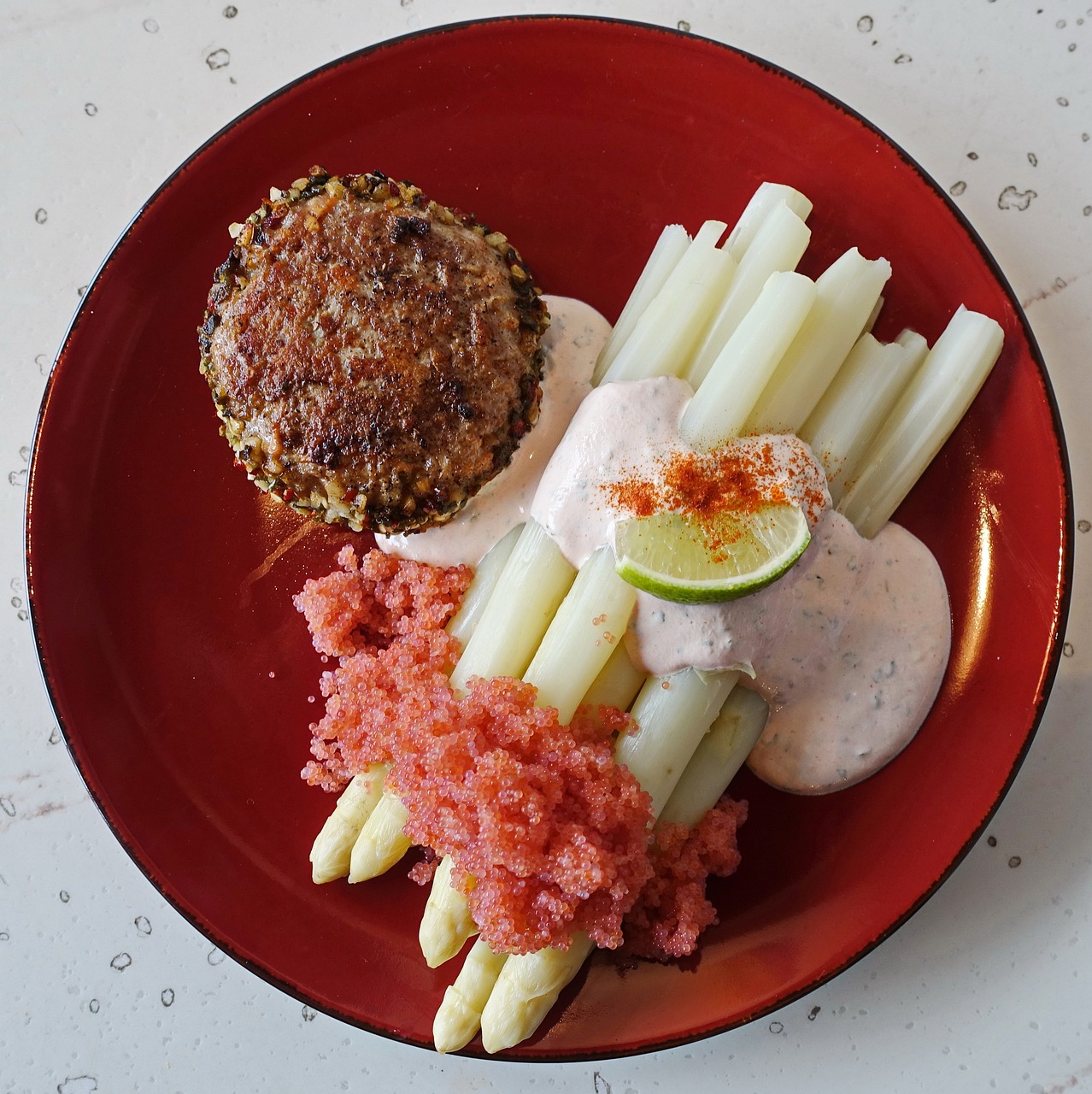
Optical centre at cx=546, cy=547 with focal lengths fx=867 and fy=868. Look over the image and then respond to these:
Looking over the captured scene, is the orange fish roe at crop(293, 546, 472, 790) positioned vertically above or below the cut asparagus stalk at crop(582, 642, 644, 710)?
below

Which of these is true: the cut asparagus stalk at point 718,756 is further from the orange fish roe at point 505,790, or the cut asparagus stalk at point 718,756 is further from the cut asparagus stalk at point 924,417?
the cut asparagus stalk at point 924,417

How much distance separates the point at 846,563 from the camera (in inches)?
90.0

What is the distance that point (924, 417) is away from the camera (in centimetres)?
236

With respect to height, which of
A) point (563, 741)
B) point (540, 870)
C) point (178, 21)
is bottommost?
point (540, 870)

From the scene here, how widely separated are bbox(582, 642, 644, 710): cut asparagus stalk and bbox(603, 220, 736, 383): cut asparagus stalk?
2.46ft

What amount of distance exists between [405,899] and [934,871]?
145cm

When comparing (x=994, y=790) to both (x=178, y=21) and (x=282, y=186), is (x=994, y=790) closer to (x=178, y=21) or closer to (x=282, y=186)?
(x=282, y=186)

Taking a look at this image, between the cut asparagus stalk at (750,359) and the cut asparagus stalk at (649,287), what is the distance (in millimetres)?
306

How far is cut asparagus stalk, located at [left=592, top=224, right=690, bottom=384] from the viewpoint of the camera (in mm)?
2430

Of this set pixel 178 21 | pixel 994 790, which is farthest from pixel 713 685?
pixel 178 21

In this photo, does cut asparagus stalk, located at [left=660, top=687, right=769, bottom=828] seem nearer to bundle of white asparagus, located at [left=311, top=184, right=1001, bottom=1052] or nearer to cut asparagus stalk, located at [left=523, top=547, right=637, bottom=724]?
bundle of white asparagus, located at [left=311, top=184, right=1001, bottom=1052]

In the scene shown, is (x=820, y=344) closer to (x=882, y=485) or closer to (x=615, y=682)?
(x=882, y=485)

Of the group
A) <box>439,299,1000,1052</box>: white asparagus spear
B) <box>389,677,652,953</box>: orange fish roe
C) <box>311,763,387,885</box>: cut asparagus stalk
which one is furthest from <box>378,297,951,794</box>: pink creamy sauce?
<box>311,763,387,885</box>: cut asparagus stalk

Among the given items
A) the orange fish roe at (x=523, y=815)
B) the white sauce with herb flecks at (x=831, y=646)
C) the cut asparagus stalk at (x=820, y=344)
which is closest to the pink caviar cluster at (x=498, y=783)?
the orange fish roe at (x=523, y=815)
